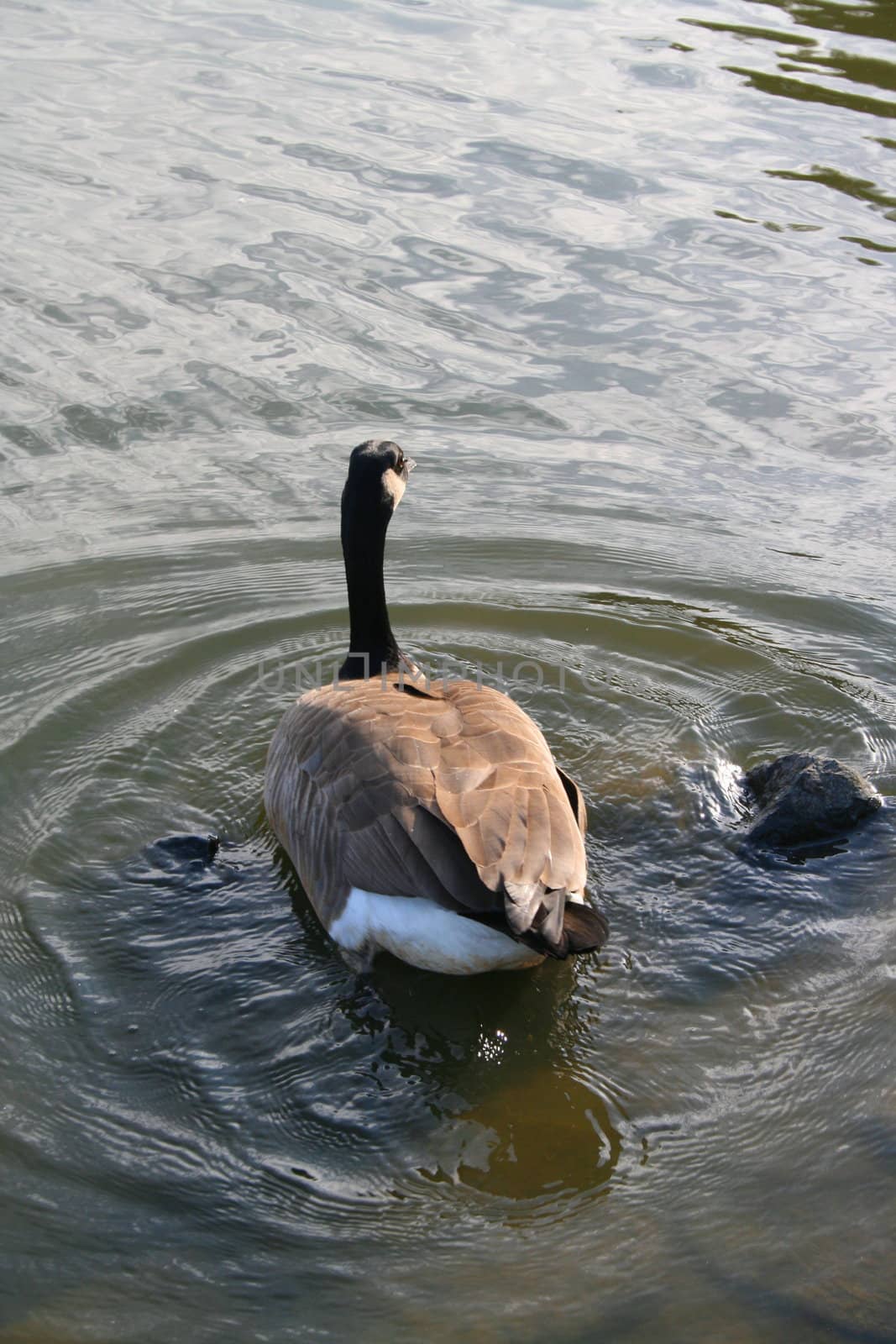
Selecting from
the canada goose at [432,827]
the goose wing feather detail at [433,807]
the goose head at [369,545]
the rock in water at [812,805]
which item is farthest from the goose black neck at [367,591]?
the rock in water at [812,805]

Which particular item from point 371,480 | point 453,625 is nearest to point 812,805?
point 371,480

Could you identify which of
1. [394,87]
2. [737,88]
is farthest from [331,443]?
[737,88]

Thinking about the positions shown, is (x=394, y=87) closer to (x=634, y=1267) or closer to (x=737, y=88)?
(x=737, y=88)

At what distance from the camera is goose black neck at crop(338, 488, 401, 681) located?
6496 millimetres

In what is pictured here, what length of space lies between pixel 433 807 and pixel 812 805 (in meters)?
1.80

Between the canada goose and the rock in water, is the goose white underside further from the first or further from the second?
the rock in water

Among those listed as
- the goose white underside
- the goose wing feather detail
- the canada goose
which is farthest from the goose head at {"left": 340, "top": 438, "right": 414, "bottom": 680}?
the goose white underside

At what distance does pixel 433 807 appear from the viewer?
465 cm

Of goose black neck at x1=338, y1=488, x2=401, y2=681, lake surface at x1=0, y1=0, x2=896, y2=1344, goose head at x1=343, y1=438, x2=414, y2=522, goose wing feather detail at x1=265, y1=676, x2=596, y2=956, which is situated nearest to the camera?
lake surface at x1=0, y1=0, x2=896, y2=1344

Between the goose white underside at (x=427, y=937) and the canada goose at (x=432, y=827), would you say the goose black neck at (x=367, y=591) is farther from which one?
the goose white underside at (x=427, y=937)

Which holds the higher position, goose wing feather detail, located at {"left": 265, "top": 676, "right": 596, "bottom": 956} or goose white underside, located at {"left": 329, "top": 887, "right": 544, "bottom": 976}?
goose wing feather detail, located at {"left": 265, "top": 676, "right": 596, "bottom": 956}

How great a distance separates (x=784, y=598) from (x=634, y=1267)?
4.72 metres

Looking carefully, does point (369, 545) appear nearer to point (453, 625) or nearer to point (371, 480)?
point (371, 480)

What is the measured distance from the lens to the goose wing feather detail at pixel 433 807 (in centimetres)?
439
